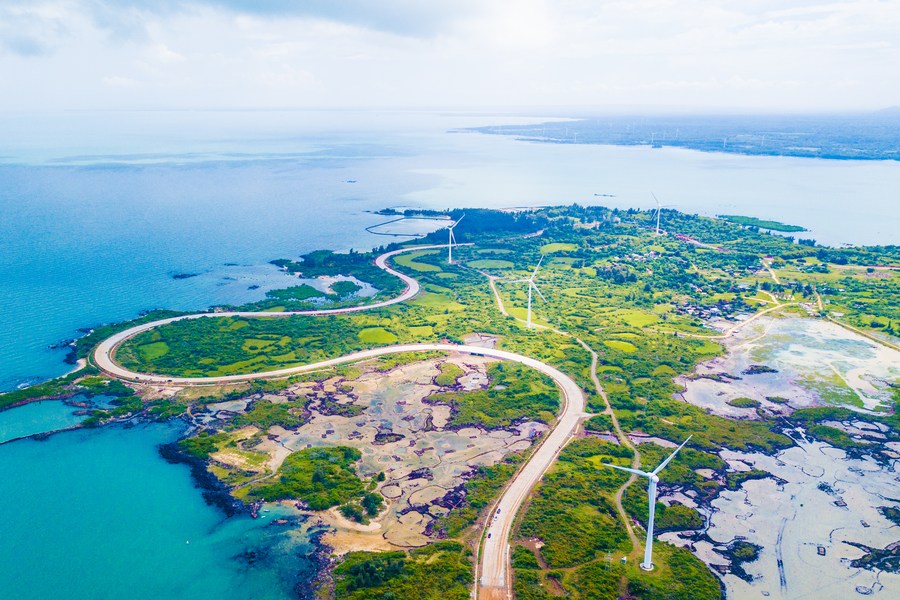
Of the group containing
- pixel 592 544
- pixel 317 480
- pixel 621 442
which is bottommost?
pixel 592 544

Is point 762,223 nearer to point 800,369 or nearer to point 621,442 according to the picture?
point 800,369

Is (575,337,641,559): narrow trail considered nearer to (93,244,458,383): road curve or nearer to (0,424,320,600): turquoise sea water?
(0,424,320,600): turquoise sea water

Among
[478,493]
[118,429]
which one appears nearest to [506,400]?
[478,493]

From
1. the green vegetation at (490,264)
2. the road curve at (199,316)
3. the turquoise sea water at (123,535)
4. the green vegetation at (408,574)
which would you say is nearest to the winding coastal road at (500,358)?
the road curve at (199,316)

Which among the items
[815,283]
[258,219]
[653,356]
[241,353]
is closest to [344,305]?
[241,353]

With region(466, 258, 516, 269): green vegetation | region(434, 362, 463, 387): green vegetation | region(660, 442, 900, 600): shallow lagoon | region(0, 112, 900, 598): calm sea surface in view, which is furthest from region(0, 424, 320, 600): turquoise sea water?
region(466, 258, 516, 269): green vegetation

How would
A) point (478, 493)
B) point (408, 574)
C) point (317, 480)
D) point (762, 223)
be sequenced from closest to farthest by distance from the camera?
1. point (408, 574)
2. point (478, 493)
3. point (317, 480)
4. point (762, 223)

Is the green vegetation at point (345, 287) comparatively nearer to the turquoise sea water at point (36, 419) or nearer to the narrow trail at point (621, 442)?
the narrow trail at point (621, 442)
